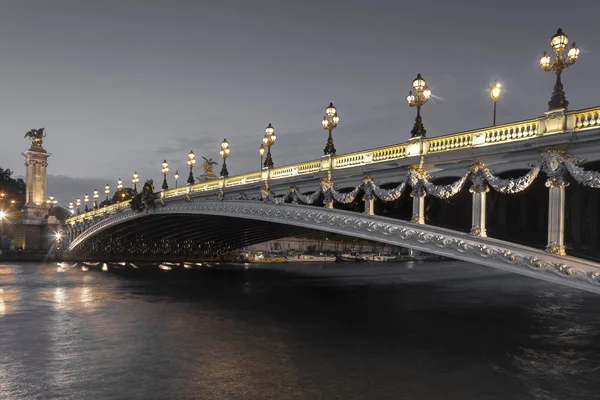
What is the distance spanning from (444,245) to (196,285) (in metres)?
23.6

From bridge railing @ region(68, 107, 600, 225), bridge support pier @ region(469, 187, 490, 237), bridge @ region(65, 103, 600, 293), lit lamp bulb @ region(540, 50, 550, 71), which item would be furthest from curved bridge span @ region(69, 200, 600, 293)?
lit lamp bulb @ region(540, 50, 550, 71)

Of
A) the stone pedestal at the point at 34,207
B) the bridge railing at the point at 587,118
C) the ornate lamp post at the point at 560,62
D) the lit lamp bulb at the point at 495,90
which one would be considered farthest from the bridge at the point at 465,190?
the stone pedestal at the point at 34,207

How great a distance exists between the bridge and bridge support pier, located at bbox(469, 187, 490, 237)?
0.04m

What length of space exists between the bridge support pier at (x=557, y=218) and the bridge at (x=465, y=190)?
0.03 metres

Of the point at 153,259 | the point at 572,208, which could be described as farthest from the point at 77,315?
the point at 153,259

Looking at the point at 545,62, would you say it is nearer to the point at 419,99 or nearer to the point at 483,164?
the point at 483,164

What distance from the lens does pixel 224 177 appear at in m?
34.6

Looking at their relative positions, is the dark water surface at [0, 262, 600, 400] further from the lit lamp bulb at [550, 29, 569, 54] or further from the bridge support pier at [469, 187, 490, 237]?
the lit lamp bulb at [550, 29, 569, 54]

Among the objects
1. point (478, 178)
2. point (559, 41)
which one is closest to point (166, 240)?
point (478, 178)

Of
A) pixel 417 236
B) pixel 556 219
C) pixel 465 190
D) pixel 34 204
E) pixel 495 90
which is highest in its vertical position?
pixel 495 90

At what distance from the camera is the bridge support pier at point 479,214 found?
16.6 meters

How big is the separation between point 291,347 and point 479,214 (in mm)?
7868

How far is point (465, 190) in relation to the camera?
2019 cm

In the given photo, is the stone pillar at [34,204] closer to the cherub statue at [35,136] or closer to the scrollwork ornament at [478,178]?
the cherub statue at [35,136]
